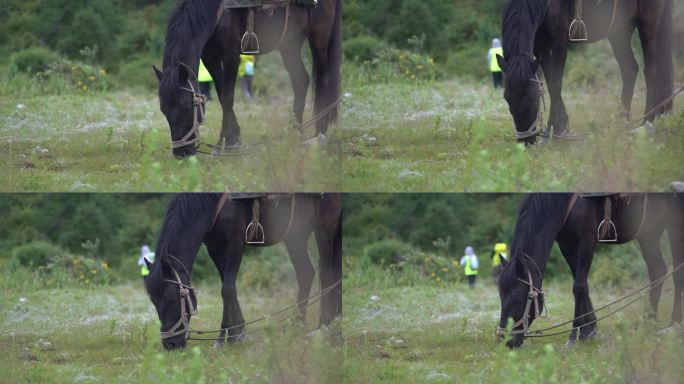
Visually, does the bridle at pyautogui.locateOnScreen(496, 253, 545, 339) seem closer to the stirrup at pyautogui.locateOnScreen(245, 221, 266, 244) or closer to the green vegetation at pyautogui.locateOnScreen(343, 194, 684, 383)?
the green vegetation at pyautogui.locateOnScreen(343, 194, 684, 383)

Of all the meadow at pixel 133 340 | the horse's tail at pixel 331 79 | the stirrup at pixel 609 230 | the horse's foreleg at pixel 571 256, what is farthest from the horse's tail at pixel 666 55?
the meadow at pixel 133 340

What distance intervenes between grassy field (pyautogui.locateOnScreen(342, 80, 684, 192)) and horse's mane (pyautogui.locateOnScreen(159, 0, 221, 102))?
4.00ft

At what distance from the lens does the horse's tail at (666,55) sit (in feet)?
32.3

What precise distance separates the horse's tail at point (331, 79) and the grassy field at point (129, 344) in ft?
4.27

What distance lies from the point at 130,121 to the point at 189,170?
0.65 m

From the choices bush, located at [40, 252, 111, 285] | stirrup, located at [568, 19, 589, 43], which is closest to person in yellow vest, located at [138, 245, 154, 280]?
bush, located at [40, 252, 111, 285]

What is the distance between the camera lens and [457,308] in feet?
33.1

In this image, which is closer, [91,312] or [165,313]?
[165,313]

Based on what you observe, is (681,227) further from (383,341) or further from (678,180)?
(383,341)

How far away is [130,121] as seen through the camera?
10148mm

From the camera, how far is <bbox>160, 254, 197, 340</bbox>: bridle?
9586 millimetres

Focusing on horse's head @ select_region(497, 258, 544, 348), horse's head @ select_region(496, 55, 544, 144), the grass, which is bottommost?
horse's head @ select_region(497, 258, 544, 348)

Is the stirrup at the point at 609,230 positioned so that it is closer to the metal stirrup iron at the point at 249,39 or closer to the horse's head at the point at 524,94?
the horse's head at the point at 524,94

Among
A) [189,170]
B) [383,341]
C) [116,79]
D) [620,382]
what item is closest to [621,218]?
[620,382]
